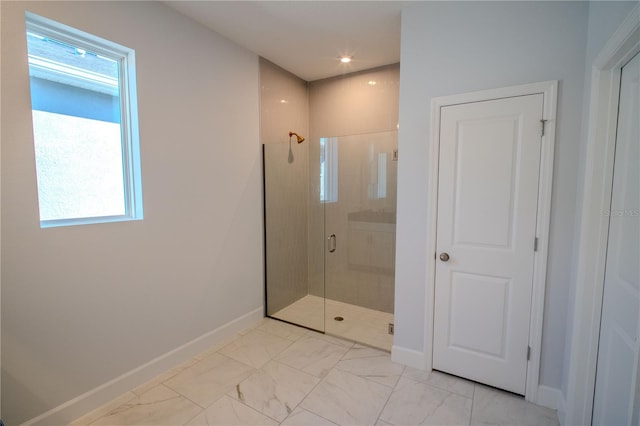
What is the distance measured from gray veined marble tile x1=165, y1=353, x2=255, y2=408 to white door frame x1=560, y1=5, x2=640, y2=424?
2.10 metres

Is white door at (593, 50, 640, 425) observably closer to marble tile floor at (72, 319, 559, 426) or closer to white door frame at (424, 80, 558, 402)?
white door frame at (424, 80, 558, 402)

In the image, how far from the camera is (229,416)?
1812 millimetres

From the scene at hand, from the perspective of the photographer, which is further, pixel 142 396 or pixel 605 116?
pixel 142 396

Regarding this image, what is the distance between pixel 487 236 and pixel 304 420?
168 cm

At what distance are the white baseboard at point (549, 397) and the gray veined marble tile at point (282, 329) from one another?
189 cm

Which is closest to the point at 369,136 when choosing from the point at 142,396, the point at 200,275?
the point at 200,275

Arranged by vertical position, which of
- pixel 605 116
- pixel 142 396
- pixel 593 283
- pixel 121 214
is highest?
pixel 605 116

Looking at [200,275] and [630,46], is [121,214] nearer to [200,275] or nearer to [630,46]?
[200,275]

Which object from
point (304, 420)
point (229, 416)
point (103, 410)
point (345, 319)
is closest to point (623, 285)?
point (304, 420)

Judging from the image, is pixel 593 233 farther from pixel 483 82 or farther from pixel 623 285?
pixel 483 82

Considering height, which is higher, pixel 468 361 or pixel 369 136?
pixel 369 136

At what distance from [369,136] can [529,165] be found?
159 centimetres

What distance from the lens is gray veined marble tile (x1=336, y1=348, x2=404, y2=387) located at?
2.18 metres

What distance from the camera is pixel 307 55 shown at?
2975 mm
